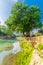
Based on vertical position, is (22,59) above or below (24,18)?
below

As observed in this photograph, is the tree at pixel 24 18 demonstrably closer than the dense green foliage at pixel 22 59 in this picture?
No

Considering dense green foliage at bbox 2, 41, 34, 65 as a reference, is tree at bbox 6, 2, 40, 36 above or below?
above

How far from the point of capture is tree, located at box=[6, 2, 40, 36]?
1151cm

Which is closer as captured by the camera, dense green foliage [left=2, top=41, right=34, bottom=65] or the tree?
dense green foliage [left=2, top=41, right=34, bottom=65]

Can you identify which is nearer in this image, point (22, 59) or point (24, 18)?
point (22, 59)

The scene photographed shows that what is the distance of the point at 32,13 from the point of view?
12.0 meters

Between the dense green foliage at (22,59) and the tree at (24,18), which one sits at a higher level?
the tree at (24,18)

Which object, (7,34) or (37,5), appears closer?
(37,5)

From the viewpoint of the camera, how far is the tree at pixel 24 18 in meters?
11.5

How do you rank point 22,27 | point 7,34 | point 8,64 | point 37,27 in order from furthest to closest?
point 7,34 < point 37,27 < point 22,27 < point 8,64

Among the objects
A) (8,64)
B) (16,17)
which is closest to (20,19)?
(16,17)

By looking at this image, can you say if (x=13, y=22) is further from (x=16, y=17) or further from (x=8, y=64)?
(x=8, y=64)

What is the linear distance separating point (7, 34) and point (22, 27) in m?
9.10

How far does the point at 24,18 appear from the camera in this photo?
11414mm
